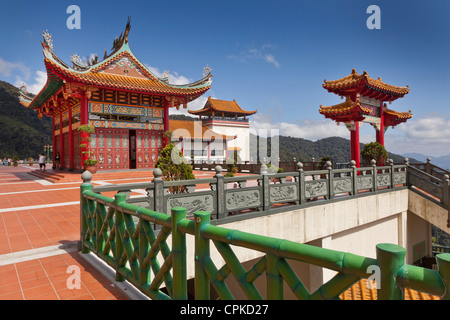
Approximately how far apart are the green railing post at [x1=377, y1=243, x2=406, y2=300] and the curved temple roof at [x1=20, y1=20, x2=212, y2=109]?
638 inches

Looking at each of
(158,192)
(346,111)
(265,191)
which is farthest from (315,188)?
(346,111)

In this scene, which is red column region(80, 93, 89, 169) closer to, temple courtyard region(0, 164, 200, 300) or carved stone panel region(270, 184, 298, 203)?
temple courtyard region(0, 164, 200, 300)

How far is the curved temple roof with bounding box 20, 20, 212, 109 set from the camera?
14.0 metres

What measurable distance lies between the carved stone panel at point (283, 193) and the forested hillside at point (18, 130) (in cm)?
5648

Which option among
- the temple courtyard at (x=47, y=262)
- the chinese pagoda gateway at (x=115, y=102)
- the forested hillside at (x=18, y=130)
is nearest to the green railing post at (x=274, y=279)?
the temple courtyard at (x=47, y=262)

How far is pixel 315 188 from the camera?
7516 mm

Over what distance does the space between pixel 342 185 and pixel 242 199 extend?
3809mm

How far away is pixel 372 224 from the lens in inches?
371

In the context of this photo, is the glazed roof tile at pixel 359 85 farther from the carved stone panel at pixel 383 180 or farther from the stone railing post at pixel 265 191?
the stone railing post at pixel 265 191

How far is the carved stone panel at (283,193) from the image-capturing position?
6.61m

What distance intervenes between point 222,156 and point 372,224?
971 inches

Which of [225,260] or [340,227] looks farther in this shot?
[340,227]

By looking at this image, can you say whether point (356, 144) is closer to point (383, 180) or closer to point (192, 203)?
point (383, 180)

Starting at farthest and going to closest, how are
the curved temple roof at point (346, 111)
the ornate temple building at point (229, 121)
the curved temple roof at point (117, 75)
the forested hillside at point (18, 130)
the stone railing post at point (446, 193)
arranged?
the forested hillside at point (18, 130), the ornate temple building at point (229, 121), the curved temple roof at point (117, 75), the curved temple roof at point (346, 111), the stone railing post at point (446, 193)
